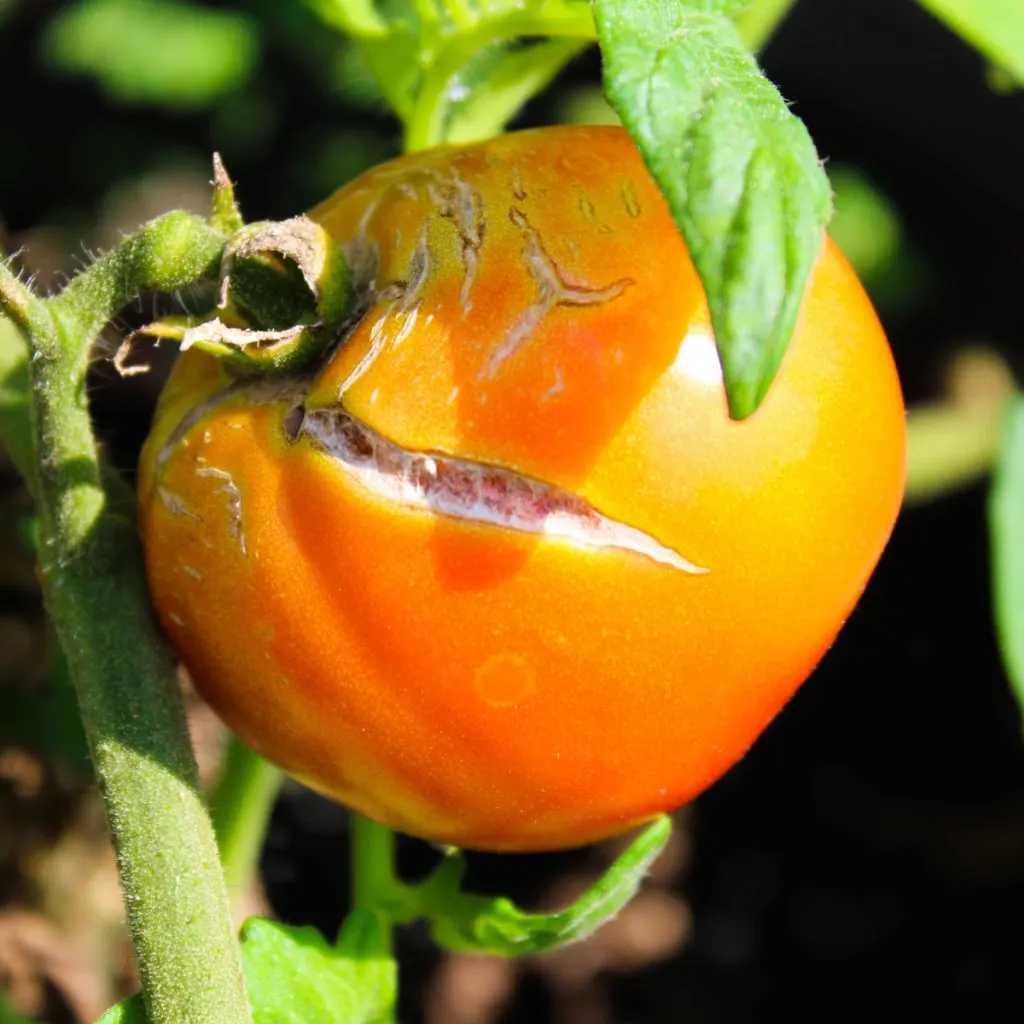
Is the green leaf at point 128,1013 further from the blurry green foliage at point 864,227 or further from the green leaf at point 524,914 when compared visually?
the blurry green foliage at point 864,227

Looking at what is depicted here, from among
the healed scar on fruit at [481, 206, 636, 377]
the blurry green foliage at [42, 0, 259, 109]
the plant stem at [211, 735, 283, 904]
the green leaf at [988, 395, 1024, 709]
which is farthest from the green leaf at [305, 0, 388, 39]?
the blurry green foliage at [42, 0, 259, 109]

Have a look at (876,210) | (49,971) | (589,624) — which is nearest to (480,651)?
(589,624)

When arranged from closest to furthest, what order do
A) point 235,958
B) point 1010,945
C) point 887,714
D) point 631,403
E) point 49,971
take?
point 631,403
point 235,958
point 49,971
point 1010,945
point 887,714

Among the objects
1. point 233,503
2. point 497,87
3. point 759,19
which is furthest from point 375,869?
point 759,19

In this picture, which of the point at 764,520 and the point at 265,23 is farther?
the point at 265,23

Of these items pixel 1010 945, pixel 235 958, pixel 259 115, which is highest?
pixel 235 958

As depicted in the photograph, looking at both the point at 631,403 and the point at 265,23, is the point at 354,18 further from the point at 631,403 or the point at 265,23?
the point at 265,23

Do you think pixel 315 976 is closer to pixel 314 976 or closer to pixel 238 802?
pixel 314 976
